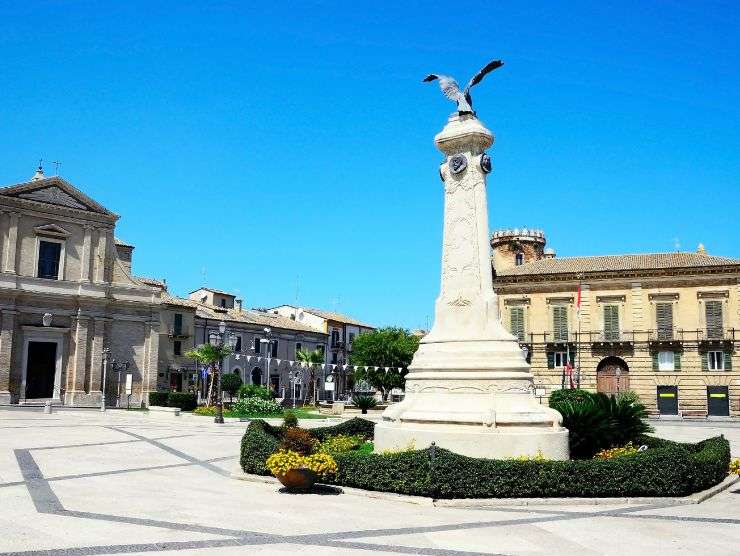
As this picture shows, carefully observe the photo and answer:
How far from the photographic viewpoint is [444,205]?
16.0 meters

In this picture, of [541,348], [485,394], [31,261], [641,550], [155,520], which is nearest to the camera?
[641,550]

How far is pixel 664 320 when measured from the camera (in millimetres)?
51844

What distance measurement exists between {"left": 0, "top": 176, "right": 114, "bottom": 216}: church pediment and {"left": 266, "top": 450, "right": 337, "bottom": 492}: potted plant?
39.8m

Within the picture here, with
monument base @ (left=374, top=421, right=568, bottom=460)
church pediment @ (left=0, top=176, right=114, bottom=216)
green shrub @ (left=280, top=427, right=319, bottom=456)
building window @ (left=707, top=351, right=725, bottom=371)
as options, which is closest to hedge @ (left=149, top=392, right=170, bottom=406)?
church pediment @ (left=0, top=176, right=114, bottom=216)

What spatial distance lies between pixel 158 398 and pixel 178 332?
46.5 ft

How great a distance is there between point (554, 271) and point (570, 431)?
42.5 m

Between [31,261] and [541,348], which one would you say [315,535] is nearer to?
[31,261]

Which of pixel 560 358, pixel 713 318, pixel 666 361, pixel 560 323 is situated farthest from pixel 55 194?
pixel 713 318

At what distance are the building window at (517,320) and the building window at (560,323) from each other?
2580 millimetres

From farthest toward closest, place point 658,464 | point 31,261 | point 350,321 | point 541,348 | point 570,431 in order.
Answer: point 350,321 → point 541,348 → point 31,261 → point 570,431 → point 658,464

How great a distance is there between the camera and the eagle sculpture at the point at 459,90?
52.4 ft

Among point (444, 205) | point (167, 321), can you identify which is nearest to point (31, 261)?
point (167, 321)

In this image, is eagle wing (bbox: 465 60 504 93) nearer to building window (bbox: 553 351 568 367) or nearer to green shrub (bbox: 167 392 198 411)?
green shrub (bbox: 167 392 198 411)

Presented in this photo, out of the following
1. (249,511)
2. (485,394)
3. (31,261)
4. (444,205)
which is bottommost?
(249,511)
